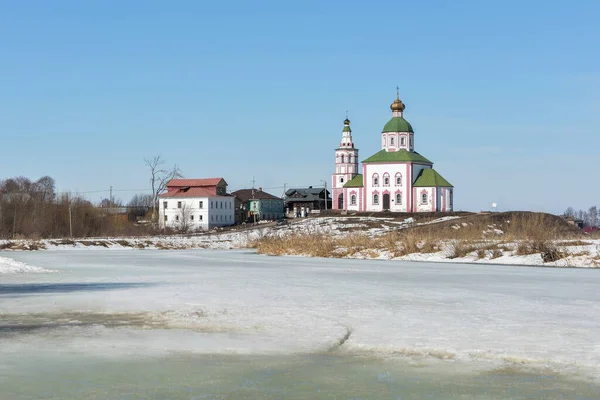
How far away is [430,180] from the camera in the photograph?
100438 millimetres

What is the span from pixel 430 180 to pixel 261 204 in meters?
48.0

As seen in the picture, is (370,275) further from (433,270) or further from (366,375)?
(366,375)

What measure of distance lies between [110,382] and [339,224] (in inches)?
2621

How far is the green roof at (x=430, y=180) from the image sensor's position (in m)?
100

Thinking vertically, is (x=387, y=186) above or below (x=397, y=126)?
below

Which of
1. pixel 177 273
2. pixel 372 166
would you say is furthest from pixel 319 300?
pixel 372 166

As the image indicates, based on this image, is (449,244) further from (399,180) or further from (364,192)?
(364,192)

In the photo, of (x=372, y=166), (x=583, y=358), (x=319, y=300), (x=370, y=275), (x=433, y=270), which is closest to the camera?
(x=583, y=358)

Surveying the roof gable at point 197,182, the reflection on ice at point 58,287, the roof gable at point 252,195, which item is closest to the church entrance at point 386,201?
the roof gable at point 197,182

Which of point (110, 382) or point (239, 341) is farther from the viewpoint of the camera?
point (239, 341)

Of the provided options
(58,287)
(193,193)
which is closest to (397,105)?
(193,193)

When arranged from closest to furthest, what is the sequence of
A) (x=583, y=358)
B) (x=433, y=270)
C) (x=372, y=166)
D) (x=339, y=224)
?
(x=583, y=358), (x=433, y=270), (x=339, y=224), (x=372, y=166)

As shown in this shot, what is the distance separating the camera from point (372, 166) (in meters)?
103

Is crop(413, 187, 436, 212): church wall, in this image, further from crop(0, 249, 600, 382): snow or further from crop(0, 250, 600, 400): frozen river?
crop(0, 250, 600, 400): frozen river
